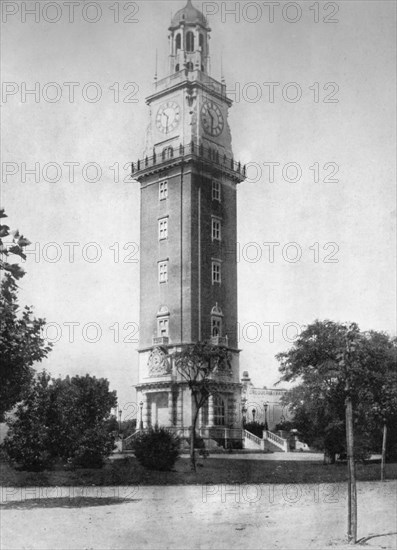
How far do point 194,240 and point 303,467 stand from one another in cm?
2473

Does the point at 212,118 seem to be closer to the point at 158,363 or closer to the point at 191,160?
the point at 191,160

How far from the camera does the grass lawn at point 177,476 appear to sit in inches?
975

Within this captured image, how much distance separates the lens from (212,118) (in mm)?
58312

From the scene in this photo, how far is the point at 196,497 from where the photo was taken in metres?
21.2

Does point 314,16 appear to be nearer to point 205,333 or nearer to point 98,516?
point 98,516

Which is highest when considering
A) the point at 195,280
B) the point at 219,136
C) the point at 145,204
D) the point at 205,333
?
the point at 219,136

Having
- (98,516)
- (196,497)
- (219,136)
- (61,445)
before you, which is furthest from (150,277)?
(98,516)

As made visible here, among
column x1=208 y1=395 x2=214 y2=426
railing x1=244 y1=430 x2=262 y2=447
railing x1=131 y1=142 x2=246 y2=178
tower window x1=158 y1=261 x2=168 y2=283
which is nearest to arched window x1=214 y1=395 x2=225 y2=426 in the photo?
column x1=208 y1=395 x2=214 y2=426

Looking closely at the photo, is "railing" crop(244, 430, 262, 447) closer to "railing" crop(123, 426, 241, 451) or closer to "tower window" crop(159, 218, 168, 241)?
"railing" crop(123, 426, 241, 451)

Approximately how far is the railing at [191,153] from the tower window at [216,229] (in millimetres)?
4501

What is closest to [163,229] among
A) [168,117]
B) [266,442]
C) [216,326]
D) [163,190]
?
[163,190]

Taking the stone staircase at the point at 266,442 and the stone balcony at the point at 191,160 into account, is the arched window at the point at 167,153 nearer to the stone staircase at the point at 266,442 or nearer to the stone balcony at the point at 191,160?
the stone balcony at the point at 191,160

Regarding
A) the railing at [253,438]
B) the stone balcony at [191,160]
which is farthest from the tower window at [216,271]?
the railing at [253,438]

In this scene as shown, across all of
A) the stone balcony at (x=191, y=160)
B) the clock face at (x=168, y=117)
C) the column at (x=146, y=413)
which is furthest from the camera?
the clock face at (x=168, y=117)
